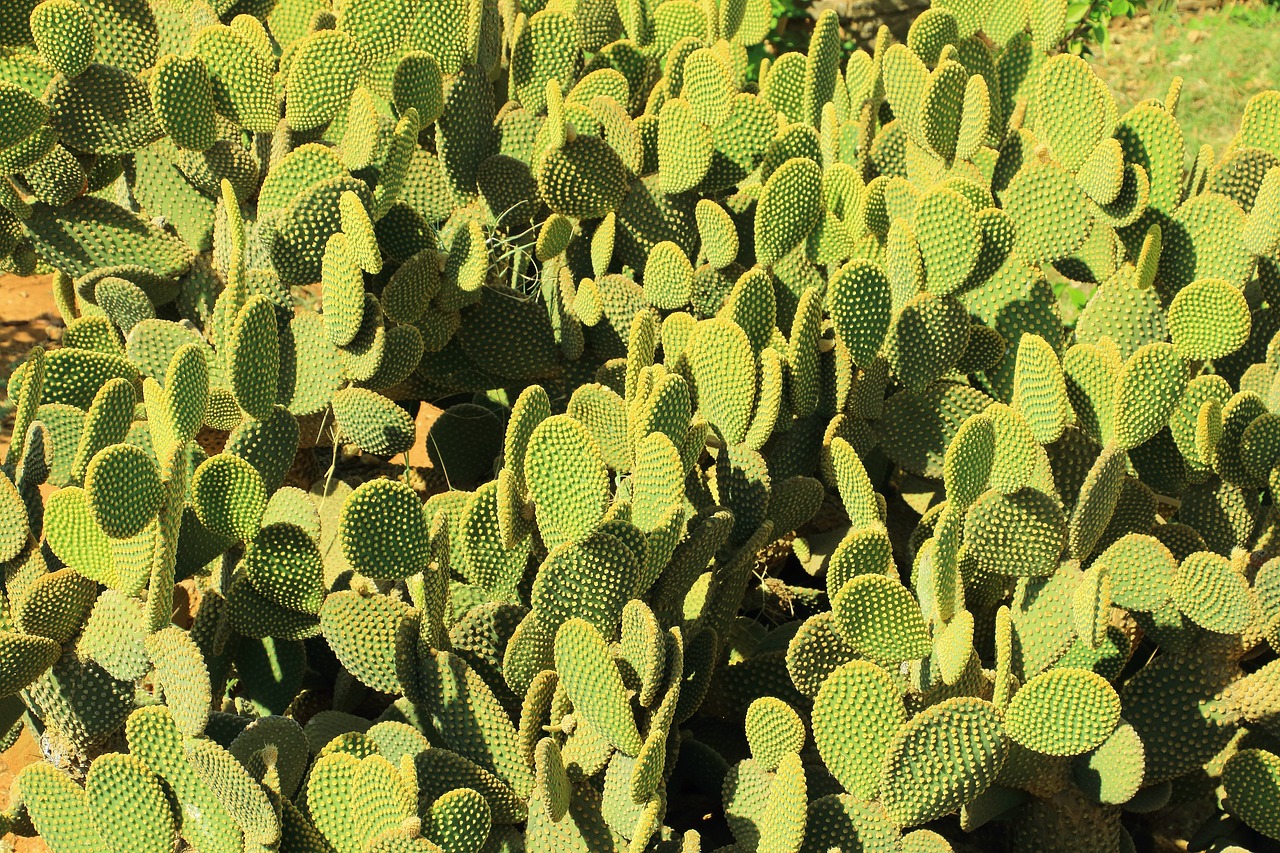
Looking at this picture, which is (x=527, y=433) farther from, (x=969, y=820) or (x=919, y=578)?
(x=969, y=820)

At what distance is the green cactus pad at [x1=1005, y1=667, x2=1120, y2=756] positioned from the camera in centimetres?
186

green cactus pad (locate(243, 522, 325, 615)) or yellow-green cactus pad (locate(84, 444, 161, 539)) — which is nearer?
yellow-green cactus pad (locate(84, 444, 161, 539))

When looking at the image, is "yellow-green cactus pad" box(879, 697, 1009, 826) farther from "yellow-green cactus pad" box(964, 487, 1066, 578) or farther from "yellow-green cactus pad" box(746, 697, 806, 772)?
"yellow-green cactus pad" box(964, 487, 1066, 578)

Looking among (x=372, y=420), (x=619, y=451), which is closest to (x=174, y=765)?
(x=372, y=420)

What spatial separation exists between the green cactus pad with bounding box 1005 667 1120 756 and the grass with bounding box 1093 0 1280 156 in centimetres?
416

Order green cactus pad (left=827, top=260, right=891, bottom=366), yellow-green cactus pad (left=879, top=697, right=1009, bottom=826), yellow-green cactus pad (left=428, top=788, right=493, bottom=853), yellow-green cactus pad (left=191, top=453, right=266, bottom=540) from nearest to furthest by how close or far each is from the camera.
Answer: yellow-green cactus pad (left=428, top=788, right=493, bottom=853), yellow-green cactus pad (left=879, top=697, right=1009, bottom=826), yellow-green cactus pad (left=191, top=453, right=266, bottom=540), green cactus pad (left=827, top=260, right=891, bottom=366)

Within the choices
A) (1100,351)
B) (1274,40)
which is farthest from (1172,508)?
(1274,40)

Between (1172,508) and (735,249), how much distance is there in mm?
1117

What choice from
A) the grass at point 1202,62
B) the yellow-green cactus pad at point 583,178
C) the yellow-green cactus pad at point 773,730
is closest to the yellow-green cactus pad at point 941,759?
the yellow-green cactus pad at point 773,730

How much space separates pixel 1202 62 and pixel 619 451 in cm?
479

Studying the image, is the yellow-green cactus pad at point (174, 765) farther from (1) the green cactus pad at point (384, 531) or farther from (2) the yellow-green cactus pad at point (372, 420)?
(2) the yellow-green cactus pad at point (372, 420)

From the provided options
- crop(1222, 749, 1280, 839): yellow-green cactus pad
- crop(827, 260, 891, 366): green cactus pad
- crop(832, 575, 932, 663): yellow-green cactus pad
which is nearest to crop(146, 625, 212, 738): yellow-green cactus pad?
crop(832, 575, 932, 663): yellow-green cactus pad

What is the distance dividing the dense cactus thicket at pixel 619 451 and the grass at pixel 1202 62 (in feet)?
9.27

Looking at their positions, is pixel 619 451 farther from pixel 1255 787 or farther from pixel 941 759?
pixel 1255 787
